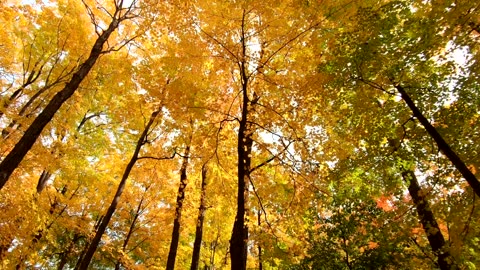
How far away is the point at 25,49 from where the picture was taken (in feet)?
30.9

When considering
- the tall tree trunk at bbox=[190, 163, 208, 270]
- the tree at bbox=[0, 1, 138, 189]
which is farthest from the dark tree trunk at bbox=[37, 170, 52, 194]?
the tree at bbox=[0, 1, 138, 189]

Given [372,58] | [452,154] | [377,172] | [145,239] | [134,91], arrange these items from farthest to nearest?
1. [145,239]
2. [134,91]
3. [377,172]
4. [372,58]
5. [452,154]

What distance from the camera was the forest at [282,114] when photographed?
5.66 meters

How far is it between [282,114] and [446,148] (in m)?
3.11

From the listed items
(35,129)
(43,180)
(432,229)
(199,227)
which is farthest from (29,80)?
(432,229)

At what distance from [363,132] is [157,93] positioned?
17.8ft

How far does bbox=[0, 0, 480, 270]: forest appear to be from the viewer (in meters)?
5.66

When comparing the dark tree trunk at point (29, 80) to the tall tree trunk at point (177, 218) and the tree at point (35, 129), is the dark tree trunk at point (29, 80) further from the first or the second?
the tall tree trunk at point (177, 218)

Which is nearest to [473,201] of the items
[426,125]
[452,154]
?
[452,154]

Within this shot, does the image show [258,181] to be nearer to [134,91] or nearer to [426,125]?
[426,125]

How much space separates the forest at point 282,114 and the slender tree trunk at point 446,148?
2 cm

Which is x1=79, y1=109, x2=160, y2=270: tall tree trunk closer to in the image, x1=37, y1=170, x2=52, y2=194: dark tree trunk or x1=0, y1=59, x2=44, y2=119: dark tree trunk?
x1=0, y1=59, x2=44, y2=119: dark tree trunk

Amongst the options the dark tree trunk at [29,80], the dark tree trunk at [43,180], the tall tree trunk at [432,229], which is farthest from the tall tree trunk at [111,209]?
the tall tree trunk at [432,229]

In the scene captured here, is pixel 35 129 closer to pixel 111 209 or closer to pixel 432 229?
pixel 111 209
